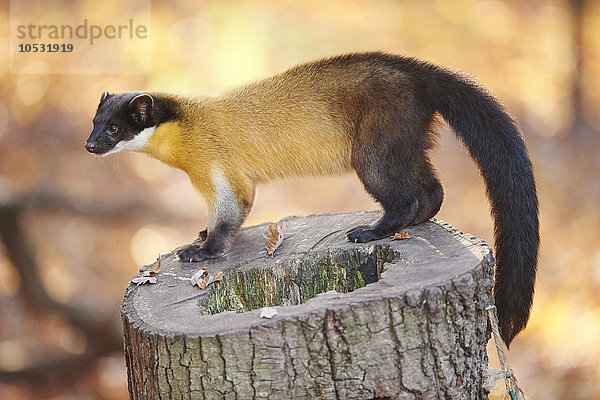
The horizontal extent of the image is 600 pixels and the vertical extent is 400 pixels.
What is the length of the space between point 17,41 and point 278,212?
4.24 m

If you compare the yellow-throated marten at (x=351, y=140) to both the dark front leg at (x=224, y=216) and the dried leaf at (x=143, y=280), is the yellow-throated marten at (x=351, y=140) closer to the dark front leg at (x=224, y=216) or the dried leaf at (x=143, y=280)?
the dark front leg at (x=224, y=216)

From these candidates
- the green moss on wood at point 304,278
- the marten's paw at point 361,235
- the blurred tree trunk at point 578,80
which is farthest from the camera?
the blurred tree trunk at point 578,80

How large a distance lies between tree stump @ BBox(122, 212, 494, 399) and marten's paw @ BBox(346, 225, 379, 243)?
17.4 inches

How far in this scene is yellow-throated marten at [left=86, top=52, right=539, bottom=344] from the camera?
13.1 ft

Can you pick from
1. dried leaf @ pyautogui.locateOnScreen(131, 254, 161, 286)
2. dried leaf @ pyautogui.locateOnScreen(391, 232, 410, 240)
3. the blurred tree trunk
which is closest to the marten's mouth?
dried leaf @ pyautogui.locateOnScreen(131, 254, 161, 286)

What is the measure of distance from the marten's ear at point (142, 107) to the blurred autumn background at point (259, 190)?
2983 mm

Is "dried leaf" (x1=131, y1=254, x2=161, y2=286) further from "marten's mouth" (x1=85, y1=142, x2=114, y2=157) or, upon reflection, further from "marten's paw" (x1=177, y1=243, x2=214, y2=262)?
"marten's mouth" (x1=85, y1=142, x2=114, y2=157)

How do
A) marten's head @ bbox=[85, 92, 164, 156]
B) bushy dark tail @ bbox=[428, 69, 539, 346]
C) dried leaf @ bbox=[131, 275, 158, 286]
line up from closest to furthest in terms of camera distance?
bushy dark tail @ bbox=[428, 69, 539, 346]
dried leaf @ bbox=[131, 275, 158, 286]
marten's head @ bbox=[85, 92, 164, 156]

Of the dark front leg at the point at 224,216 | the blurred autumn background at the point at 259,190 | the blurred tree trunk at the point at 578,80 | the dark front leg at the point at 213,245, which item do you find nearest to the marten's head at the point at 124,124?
the dark front leg at the point at 224,216

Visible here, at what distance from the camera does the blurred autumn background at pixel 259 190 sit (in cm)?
787

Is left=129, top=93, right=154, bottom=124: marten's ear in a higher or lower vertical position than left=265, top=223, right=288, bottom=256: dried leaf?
higher

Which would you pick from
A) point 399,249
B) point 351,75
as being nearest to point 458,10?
point 351,75

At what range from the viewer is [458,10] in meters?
11.7

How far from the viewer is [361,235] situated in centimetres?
423
